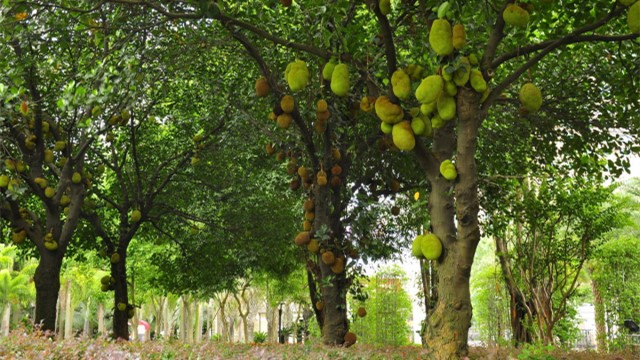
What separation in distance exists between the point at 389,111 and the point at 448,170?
0.68 m

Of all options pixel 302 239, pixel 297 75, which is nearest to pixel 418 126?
pixel 297 75

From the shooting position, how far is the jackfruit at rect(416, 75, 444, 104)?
440 cm

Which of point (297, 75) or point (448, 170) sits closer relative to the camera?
point (448, 170)

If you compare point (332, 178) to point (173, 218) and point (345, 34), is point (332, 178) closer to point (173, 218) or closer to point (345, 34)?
point (345, 34)

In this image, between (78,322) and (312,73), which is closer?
(312,73)

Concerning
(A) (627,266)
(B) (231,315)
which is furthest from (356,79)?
(B) (231,315)

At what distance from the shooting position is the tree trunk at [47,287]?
333 inches

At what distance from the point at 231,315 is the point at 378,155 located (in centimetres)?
3439

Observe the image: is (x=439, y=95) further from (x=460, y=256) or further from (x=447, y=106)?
(x=460, y=256)

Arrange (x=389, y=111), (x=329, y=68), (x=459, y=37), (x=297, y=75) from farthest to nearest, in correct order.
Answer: (x=297, y=75) → (x=329, y=68) → (x=389, y=111) → (x=459, y=37)

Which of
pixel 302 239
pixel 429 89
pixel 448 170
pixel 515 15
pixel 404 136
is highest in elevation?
pixel 515 15

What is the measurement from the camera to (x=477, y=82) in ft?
14.9

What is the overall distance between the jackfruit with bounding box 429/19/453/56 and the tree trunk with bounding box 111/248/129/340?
28.4 ft

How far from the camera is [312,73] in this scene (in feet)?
28.2
